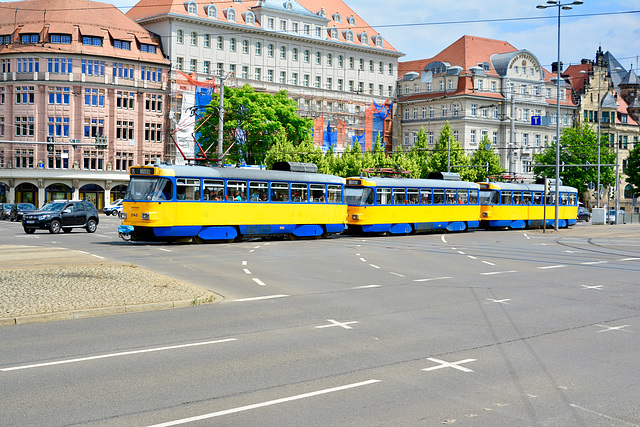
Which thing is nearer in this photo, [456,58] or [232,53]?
[232,53]

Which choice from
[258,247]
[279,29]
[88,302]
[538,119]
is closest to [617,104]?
[538,119]

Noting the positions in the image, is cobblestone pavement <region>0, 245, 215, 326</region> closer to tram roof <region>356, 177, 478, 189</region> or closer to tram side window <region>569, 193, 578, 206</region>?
tram roof <region>356, 177, 478, 189</region>

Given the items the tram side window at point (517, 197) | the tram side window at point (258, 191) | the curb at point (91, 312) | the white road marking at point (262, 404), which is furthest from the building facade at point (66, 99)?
the white road marking at point (262, 404)

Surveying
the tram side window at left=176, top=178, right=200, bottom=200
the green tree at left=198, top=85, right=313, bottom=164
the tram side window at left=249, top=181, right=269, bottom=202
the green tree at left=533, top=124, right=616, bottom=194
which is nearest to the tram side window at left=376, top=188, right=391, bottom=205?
the tram side window at left=249, top=181, right=269, bottom=202

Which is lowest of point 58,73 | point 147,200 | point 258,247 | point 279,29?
point 258,247

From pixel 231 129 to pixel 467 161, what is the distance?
30792mm

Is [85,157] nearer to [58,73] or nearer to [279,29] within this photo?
[58,73]

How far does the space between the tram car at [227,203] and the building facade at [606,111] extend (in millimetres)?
83050

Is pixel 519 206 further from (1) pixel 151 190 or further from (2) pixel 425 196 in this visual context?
(1) pixel 151 190

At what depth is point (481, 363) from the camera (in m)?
9.02

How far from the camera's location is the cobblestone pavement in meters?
12.2

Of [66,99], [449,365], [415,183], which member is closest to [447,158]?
[66,99]

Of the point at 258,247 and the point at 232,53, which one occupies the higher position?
the point at 232,53

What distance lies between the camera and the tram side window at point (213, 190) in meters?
30.2
